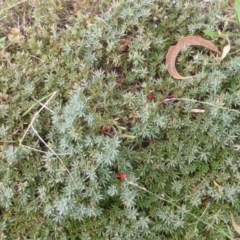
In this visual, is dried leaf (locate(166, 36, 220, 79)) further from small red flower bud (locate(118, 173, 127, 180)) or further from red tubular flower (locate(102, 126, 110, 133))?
small red flower bud (locate(118, 173, 127, 180))

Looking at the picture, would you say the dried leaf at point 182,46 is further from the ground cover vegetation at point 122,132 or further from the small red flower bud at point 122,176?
the small red flower bud at point 122,176

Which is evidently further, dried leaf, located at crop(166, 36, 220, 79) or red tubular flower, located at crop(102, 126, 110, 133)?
dried leaf, located at crop(166, 36, 220, 79)

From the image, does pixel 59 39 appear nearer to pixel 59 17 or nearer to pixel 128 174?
pixel 59 17

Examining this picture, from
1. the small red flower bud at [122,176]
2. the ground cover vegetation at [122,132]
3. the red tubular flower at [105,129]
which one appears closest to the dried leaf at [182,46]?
the ground cover vegetation at [122,132]

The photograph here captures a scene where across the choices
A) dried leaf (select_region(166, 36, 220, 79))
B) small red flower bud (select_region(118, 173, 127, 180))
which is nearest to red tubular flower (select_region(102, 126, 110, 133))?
small red flower bud (select_region(118, 173, 127, 180))

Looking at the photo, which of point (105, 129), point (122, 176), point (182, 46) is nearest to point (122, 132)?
point (105, 129)

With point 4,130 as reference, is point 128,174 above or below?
below

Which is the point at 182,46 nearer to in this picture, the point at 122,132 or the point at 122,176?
the point at 122,132

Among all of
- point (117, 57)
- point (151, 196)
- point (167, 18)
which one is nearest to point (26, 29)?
point (117, 57)
